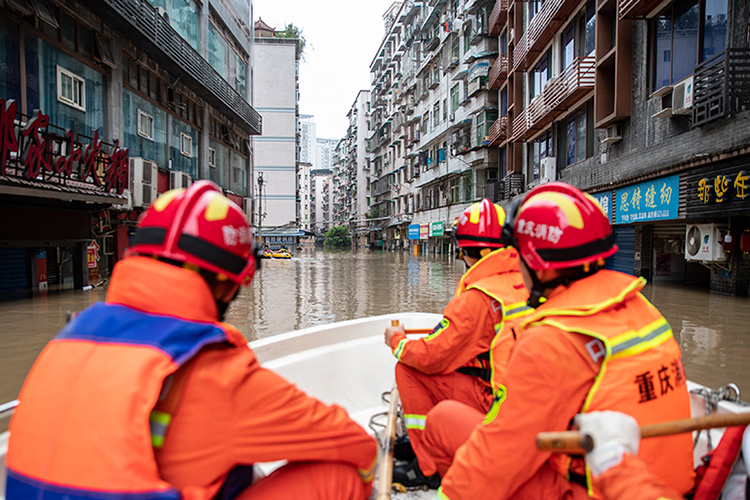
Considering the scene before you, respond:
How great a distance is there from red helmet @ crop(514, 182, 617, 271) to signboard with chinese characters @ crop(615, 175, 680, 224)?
A: 38.3 ft

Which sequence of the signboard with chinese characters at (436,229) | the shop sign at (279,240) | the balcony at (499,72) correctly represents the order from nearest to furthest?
the balcony at (499,72)
the signboard with chinese characters at (436,229)
the shop sign at (279,240)

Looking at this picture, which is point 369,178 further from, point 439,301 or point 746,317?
point 746,317

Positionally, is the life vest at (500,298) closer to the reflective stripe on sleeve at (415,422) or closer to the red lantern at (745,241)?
the reflective stripe on sleeve at (415,422)

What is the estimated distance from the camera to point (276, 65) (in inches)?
1748

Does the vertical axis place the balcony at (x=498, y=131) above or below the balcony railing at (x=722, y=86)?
above

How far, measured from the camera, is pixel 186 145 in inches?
814

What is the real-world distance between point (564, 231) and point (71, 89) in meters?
15.5

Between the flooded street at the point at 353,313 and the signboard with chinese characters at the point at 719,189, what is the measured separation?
7.10ft

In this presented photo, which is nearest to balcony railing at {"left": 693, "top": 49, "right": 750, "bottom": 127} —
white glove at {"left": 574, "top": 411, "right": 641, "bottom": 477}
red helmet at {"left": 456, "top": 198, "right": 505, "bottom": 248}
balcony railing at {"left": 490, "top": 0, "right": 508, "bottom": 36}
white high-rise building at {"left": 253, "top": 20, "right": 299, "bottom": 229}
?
red helmet at {"left": 456, "top": 198, "right": 505, "bottom": 248}

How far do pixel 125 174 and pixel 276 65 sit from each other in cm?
3465

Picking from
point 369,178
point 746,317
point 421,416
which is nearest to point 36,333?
point 421,416

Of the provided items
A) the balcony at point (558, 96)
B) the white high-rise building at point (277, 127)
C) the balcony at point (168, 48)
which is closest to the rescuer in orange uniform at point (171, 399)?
the balcony at point (558, 96)

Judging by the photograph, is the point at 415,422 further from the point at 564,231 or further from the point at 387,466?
the point at 564,231

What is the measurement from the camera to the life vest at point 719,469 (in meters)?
1.51
